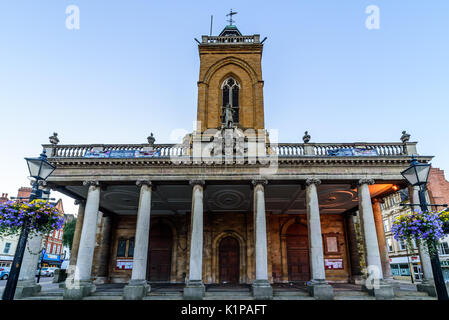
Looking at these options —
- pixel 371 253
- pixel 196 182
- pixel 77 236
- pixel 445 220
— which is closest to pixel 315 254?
pixel 371 253

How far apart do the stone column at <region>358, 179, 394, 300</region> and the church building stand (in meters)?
0.05

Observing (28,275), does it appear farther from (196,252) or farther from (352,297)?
(352,297)

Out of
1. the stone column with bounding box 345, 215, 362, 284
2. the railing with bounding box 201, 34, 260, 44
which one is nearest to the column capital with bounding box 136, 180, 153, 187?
the railing with bounding box 201, 34, 260, 44

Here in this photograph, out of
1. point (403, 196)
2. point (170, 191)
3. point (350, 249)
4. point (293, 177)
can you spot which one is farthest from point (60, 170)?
point (403, 196)

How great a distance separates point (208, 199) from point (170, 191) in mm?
3013

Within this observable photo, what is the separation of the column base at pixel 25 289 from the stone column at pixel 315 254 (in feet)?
47.9

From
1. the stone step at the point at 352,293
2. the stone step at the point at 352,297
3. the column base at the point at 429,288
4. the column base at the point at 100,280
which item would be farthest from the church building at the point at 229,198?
the column base at the point at 429,288

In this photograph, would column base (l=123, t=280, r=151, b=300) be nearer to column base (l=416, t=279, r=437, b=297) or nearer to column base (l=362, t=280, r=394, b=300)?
column base (l=362, t=280, r=394, b=300)

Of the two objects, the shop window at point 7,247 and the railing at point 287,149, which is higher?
the railing at point 287,149

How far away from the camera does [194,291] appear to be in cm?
1330

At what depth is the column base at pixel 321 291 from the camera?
13.0 meters

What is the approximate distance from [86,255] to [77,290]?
1731 mm

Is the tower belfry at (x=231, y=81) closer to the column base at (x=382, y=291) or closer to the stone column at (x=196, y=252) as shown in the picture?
the stone column at (x=196, y=252)
